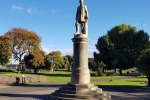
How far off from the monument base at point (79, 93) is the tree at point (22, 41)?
32.9m

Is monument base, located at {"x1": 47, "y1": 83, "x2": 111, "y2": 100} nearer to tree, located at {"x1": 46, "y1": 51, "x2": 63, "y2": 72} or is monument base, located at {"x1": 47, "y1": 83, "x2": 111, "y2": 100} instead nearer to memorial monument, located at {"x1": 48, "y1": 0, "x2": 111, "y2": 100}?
memorial monument, located at {"x1": 48, "y1": 0, "x2": 111, "y2": 100}

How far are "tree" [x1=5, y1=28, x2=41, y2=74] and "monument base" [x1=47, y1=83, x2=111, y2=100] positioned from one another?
32.9 metres

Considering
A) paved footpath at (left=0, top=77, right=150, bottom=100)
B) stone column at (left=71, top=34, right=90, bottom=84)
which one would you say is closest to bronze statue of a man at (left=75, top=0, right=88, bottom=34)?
stone column at (left=71, top=34, right=90, bottom=84)

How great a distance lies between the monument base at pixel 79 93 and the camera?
12.8 m

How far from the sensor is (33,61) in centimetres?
4716

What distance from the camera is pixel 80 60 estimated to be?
14.3m

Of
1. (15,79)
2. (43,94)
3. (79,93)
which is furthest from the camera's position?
(15,79)

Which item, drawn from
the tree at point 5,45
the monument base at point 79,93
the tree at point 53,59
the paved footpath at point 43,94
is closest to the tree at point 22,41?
the tree at point 5,45

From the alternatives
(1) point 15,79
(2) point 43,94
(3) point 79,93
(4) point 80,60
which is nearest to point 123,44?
(1) point 15,79

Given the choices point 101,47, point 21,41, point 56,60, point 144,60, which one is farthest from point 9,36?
point 144,60

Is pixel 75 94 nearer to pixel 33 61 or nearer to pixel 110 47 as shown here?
pixel 33 61

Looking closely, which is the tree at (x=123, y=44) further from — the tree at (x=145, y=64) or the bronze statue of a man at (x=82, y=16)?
the bronze statue of a man at (x=82, y=16)

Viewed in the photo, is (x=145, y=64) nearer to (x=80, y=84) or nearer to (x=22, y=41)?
(x=80, y=84)

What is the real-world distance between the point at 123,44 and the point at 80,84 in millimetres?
45975
